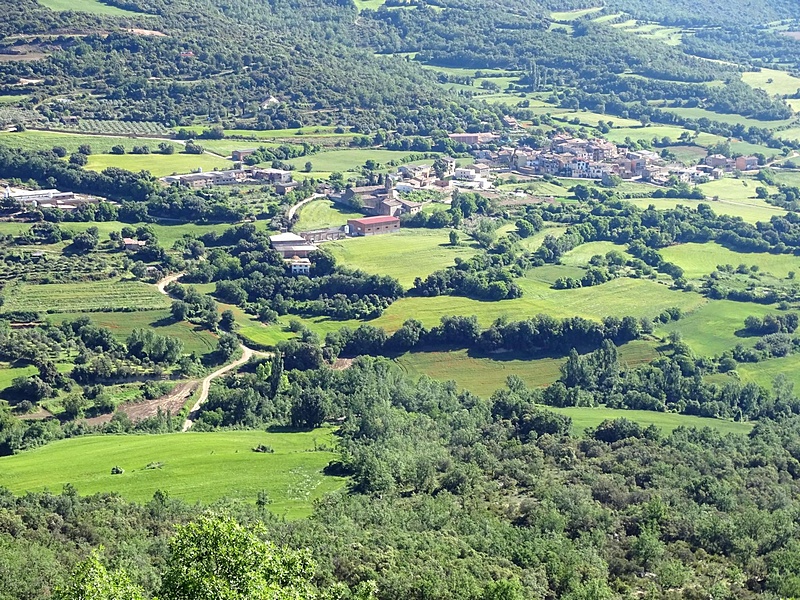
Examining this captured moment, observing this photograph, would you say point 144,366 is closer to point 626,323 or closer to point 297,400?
point 297,400

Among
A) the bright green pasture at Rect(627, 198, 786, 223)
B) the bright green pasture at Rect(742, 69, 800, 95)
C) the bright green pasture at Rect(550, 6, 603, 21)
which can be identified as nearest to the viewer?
the bright green pasture at Rect(627, 198, 786, 223)

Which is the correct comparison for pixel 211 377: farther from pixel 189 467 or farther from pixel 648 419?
pixel 648 419

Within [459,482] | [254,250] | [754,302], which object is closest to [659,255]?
[754,302]

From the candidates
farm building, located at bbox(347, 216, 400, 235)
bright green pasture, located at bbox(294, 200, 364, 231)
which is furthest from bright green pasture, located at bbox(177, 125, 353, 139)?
farm building, located at bbox(347, 216, 400, 235)

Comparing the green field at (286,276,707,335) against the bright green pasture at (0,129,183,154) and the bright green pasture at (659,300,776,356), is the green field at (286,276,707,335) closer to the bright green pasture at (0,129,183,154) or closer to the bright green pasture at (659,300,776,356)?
the bright green pasture at (659,300,776,356)

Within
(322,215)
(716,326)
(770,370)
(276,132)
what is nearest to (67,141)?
(276,132)
